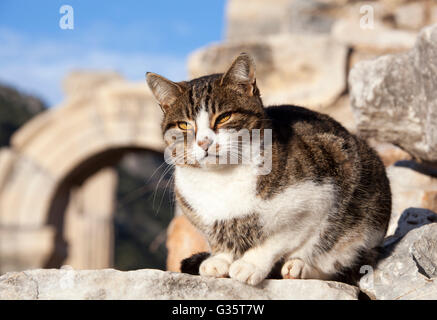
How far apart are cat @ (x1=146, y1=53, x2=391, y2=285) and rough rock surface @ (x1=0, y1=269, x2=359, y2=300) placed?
0.27ft

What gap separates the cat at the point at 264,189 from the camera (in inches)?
70.6

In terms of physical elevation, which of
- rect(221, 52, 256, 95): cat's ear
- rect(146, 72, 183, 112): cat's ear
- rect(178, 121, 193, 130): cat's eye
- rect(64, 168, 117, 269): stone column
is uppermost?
rect(221, 52, 256, 95): cat's ear

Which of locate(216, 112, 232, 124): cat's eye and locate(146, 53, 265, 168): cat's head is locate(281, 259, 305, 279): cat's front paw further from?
locate(216, 112, 232, 124): cat's eye

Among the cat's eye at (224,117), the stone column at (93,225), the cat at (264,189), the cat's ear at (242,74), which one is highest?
the cat's ear at (242,74)

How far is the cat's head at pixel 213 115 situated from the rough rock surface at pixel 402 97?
772 millimetres

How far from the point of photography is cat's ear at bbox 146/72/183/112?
77.5 inches

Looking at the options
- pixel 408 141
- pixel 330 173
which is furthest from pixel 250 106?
pixel 408 141

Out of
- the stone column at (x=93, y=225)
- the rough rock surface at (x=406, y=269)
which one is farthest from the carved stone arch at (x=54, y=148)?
the rough rock surface at (x=406, y=269)

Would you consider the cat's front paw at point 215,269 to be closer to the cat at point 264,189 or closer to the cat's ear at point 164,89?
the cat at point 264,189

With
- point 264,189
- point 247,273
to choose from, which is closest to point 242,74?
point 264,189

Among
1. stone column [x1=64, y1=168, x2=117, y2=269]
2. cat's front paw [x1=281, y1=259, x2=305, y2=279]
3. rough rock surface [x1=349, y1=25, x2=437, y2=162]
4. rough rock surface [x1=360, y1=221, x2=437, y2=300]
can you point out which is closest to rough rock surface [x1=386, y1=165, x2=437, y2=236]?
rough rock surface [x1=349, y1=25, x2=437, y2=162]

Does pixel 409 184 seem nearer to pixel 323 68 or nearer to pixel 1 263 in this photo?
pixel 323 68

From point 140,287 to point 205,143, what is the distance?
0.52 m

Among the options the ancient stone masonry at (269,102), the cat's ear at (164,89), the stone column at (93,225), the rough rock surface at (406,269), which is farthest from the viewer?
the stone column at (93,225)
